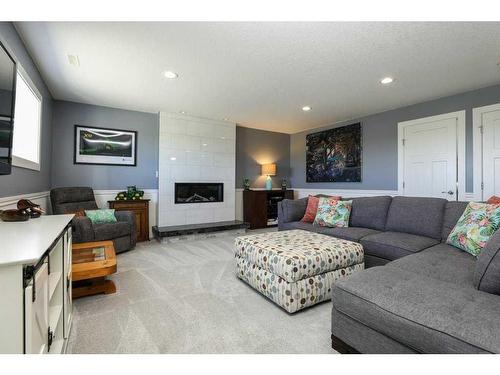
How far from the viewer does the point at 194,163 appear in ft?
15.1

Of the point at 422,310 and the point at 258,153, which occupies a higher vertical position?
the point at 258,153

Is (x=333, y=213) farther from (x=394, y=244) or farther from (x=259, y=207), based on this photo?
(x=259, y=207)

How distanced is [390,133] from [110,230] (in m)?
4.61

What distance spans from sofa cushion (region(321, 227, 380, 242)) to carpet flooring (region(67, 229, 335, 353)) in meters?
0.95

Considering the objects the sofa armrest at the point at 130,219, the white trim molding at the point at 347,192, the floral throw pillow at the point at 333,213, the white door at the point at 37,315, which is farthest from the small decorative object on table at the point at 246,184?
the white door at the point at 37,315

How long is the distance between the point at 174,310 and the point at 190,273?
77 cm

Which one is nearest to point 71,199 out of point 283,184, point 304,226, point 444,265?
point 304,226

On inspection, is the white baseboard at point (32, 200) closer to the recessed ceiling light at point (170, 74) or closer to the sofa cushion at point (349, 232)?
the recessed ceiling light at point (170, 74)

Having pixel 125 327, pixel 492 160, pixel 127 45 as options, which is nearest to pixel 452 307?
pixel 125 327

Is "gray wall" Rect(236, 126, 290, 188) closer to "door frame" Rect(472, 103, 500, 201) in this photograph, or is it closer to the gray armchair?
the gray armchair

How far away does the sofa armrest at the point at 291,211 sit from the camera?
11.8 ft

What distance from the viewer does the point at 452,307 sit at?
1068 mm

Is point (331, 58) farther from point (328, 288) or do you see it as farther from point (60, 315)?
point (60, 315)

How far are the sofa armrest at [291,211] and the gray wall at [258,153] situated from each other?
1.90 m
